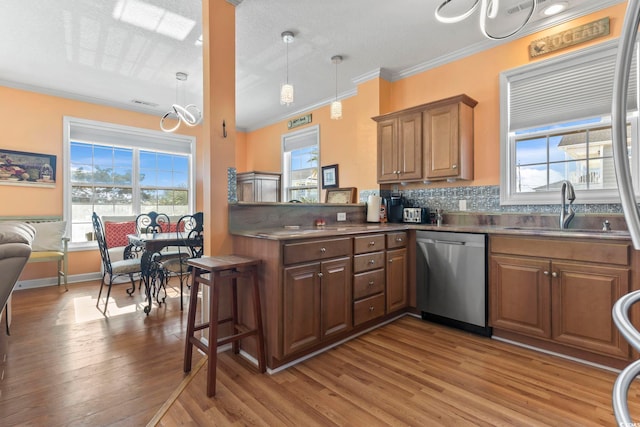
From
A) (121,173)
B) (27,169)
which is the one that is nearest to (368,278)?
(121,173)

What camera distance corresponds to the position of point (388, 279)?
3006 mm

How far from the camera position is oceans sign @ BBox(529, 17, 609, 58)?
271 cm

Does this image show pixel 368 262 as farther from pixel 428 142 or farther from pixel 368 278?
pixel 428 142

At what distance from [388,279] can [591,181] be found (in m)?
2.00

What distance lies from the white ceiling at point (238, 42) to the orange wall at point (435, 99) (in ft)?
0.41

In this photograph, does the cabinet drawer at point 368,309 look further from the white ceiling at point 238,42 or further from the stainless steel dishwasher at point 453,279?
the white ceiling at point 238,42

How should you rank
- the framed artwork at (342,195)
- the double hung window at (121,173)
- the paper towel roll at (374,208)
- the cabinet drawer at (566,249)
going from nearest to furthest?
the cabinet drawer at (566,249), the paper towel roll at (374,208), the framed artwork at (342,195), the double hung window at (121,173)

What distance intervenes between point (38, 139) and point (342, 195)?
14.5 feet

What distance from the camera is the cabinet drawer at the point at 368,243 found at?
8.82ft

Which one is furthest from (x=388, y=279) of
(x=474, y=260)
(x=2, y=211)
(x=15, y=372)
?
(x=2, y=211)

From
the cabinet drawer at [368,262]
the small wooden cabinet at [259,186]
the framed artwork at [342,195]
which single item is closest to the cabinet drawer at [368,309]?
the cabinet drawer at [368,262]

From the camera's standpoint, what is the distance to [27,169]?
442cm

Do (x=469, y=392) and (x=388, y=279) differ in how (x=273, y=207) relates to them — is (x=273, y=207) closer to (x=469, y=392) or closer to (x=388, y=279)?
(x=388, y=279)

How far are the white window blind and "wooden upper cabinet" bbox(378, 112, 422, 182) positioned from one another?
92cm
